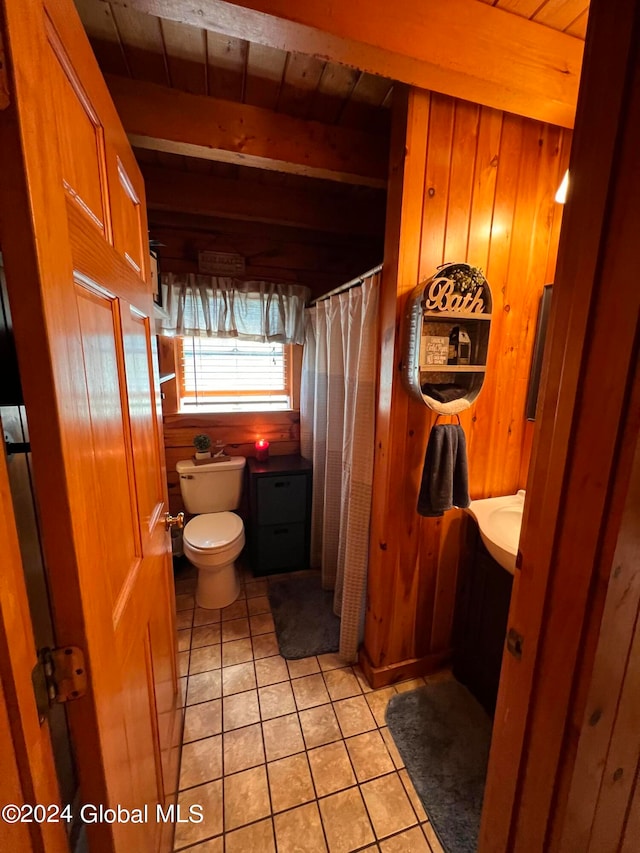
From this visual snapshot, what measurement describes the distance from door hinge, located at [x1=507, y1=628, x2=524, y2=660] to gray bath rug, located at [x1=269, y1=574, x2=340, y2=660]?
1.37 m

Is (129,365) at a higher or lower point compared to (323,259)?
lower

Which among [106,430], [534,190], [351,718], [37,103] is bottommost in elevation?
[351,718]

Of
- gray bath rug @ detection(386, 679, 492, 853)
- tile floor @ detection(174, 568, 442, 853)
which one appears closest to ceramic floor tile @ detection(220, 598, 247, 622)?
tile floor @ detection(174, 568, 442, 853)

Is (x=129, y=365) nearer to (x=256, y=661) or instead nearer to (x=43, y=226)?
(x=43, y=226)

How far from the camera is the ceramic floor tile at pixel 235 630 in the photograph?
1.92m

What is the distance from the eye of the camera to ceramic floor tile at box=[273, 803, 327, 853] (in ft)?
3.60

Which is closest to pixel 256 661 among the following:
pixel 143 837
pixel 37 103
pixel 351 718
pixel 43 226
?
pixel 351 718

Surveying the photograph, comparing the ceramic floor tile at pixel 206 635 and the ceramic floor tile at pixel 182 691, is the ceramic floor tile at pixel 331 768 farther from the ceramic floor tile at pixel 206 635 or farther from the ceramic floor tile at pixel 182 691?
the ceramic floor tile at pixel 206 635

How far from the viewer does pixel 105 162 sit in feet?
2.38

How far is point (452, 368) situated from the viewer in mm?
1344

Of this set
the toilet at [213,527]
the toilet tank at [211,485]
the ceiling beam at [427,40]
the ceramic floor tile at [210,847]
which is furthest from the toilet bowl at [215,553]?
the ceiling beam at [427,40]

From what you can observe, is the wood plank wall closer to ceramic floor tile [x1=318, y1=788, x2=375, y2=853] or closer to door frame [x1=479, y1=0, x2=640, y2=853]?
ceramic floor tile [x1=318, y1=788, x2=375, y2=853]

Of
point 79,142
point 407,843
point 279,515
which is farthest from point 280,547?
point 79,142

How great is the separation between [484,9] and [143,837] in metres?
2.33
